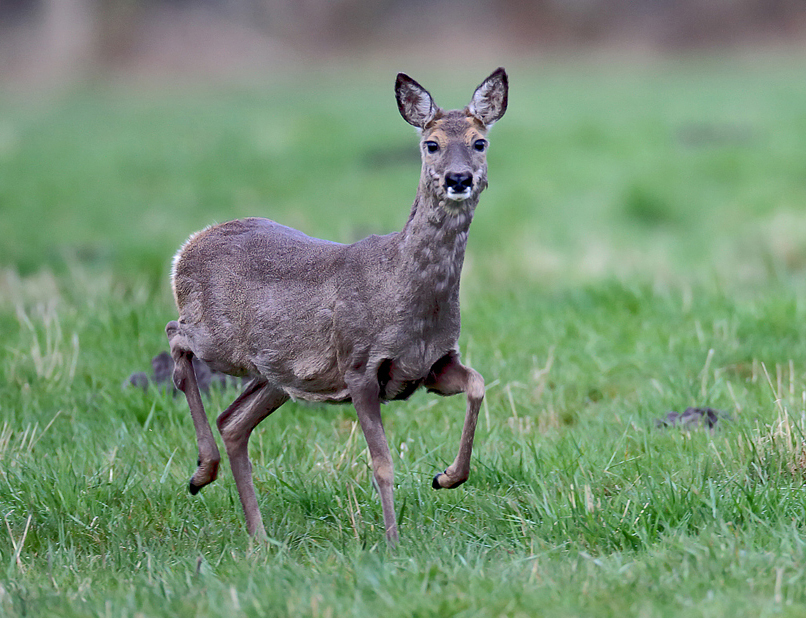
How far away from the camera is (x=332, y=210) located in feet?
41.3

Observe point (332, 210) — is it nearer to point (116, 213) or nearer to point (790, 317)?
point (116, 213)

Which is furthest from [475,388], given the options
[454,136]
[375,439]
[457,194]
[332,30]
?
[332,30]

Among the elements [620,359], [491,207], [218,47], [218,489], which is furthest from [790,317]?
[218,47]

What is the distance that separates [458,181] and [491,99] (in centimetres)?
48

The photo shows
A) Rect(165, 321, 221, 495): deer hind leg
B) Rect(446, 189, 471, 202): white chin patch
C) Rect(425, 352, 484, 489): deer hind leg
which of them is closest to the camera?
Rect(446, 189, 471, 202): white chin patch

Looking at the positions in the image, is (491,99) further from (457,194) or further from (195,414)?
(195,414)

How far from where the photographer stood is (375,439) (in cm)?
427

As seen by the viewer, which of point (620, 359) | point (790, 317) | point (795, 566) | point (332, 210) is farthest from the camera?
point (332, 210)

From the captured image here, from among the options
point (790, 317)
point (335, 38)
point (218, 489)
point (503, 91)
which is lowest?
point (218, 489)

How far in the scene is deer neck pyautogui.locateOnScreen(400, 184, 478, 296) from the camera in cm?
421

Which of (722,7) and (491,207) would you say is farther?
(722,7)

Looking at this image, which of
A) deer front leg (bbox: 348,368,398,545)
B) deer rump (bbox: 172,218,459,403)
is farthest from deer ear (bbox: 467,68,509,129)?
deer front leg (bbox: 348,368,398,545)

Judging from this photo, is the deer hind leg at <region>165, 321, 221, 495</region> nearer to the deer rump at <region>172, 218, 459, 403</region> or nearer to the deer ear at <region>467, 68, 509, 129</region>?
the deer rump at <region>172, 218, 459, 403</region>

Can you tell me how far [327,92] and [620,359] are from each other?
20102mm
